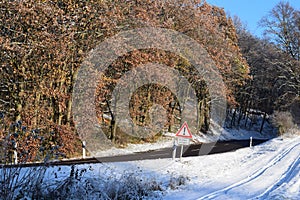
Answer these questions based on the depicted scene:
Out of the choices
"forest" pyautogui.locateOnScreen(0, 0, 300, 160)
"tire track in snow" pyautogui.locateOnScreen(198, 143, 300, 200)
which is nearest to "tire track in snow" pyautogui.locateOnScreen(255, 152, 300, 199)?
"tire track in snow" pyautogui.locateOnScreen(198, 143, 300, 200)

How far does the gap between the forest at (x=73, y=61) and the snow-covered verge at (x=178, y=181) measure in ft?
2.63

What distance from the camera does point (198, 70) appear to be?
2800 centimetres

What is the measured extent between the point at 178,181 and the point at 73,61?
33.1ft

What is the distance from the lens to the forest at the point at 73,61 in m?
13.7

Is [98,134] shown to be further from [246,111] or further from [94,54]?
[246,111]

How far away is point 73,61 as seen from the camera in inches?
681

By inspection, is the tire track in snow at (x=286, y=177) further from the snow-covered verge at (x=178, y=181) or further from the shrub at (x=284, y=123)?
the shrub at (x=284, y=123)

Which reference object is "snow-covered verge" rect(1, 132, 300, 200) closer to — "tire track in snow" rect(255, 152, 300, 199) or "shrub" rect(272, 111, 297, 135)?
"tire track in snow" rect(255, 152, 300, 199)

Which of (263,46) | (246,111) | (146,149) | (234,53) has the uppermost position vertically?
(263,46)

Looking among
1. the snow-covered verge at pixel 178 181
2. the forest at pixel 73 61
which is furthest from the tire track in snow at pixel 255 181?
the forest at pixel 73 61

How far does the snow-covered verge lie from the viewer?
661cm

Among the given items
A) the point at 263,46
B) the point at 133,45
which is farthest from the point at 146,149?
the point at 263,46

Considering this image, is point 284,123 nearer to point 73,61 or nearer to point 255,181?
point 73,61

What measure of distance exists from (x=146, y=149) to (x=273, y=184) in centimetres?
1391
